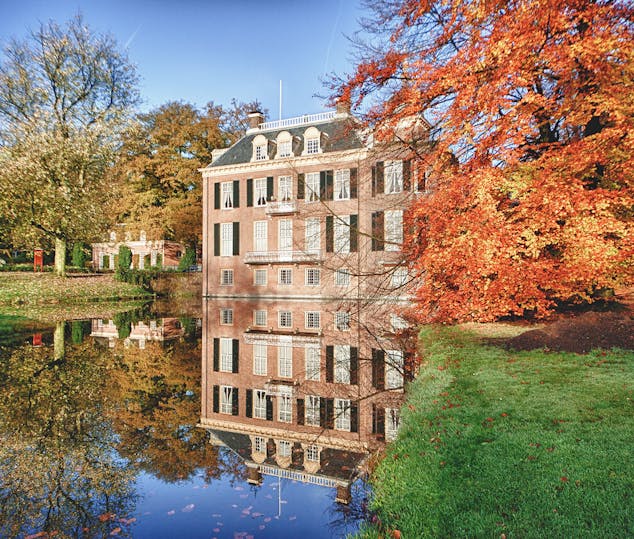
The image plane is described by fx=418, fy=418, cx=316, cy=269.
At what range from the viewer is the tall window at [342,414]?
5.01 metres

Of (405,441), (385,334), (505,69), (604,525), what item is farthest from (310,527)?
(385,334)

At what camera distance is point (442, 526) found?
106 inches

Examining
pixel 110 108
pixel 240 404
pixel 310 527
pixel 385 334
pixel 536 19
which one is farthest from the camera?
pixel 110 108

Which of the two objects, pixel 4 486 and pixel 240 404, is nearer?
pixel 4 486

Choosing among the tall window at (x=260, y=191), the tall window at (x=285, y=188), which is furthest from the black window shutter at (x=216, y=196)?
the tall window at (x=285, y=188)

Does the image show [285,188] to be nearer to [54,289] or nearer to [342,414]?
[54,289]

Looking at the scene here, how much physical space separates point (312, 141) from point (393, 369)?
2076 centimetres

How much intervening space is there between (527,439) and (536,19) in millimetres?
6617

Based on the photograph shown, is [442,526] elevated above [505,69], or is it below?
below

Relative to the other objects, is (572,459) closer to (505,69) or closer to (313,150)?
(505,69)

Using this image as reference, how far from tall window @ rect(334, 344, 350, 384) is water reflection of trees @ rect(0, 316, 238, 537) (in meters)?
2.39

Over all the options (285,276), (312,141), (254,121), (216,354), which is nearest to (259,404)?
(216,354)

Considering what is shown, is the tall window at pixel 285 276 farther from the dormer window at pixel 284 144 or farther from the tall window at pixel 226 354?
the tall window at pixel 226 354

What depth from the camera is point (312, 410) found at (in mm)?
5645
